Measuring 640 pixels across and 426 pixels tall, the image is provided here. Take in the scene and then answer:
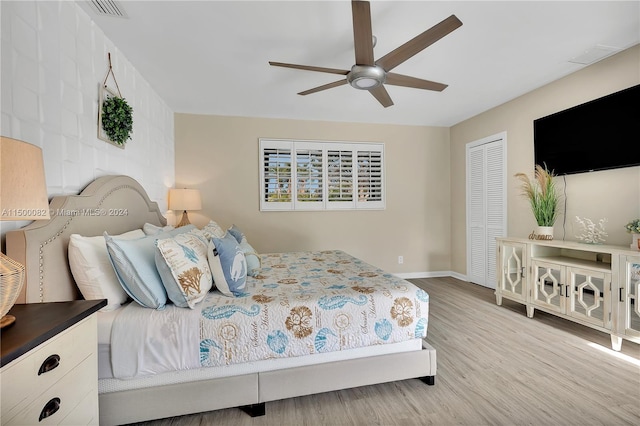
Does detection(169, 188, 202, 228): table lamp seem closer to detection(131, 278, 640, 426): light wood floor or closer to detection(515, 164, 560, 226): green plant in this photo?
detection(131, 278, 640, 426): light wood floor

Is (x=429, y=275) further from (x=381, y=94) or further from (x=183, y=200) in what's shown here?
(x=183, y=200)

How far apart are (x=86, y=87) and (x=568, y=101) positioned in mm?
4455

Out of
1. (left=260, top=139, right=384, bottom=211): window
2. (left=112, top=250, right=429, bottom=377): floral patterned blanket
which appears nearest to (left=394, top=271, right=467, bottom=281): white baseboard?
(left=260, top=139, right=384, bottom=211): window

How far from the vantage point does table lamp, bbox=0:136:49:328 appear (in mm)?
926

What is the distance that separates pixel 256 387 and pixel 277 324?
36 centimetres

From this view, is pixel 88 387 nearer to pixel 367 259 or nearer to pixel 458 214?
pixel 367 259

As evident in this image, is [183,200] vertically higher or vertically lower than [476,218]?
higher

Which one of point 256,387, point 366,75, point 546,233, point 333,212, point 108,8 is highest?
point 108,8

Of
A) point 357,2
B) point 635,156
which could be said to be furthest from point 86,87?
point 635,156

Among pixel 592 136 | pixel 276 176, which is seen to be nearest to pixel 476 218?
pixel 592 136

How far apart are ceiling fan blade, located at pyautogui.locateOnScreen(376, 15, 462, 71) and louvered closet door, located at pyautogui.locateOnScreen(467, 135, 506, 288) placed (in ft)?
8.65

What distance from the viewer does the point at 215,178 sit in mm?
4090

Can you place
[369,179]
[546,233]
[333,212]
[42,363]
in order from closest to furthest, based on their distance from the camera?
[42,363] < [546,233] < [333,212] < [369,179]

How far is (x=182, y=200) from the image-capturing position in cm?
352
